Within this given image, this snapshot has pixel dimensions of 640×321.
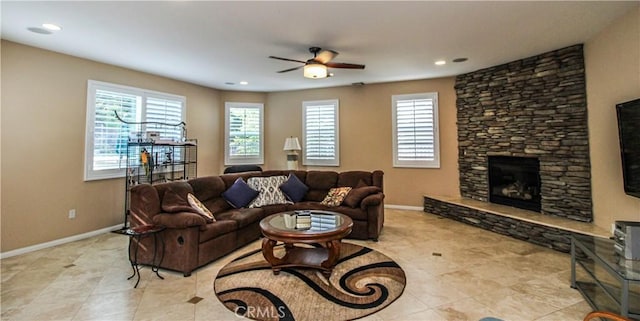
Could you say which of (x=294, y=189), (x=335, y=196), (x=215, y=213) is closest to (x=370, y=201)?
(x=335, y=196)

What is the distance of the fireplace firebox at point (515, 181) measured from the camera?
4.52 m

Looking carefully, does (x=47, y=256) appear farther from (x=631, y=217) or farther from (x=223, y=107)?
(x=631, y=217)

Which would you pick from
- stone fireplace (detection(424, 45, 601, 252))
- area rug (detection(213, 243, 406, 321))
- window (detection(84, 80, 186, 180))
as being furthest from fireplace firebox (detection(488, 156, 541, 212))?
window (detection(84, 80, 186, 180))

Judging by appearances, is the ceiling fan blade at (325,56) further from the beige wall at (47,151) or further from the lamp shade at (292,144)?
the beige wall at (47,151)

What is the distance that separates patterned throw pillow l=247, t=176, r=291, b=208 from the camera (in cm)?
456

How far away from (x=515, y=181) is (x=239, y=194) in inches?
183

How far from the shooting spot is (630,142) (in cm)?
284

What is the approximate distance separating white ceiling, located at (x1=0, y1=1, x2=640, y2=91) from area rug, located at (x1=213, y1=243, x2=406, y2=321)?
2758mm

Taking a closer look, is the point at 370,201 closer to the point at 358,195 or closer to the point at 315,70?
the point at 358,195

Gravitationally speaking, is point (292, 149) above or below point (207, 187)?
above

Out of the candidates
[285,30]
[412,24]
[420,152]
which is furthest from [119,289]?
[420,152]

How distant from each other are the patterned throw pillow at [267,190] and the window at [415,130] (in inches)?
108

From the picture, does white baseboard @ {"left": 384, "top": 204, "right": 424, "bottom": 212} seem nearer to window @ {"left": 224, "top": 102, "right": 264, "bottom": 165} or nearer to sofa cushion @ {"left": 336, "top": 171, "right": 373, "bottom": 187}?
sofa cushion @ {"left": 336, "top": 171, "right": 373, "bottom": 187}

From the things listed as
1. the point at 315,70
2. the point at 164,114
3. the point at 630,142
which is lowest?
the point at 630,142
